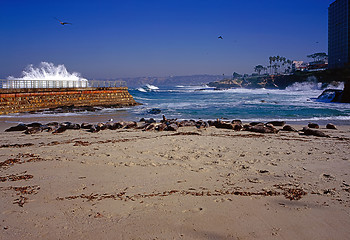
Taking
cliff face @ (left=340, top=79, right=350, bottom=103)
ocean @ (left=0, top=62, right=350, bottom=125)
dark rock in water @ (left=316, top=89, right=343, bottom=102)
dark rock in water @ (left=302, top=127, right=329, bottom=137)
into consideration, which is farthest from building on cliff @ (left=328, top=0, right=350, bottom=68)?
dark rock in water @ (left=302, top=127, right=329, bottom=137)

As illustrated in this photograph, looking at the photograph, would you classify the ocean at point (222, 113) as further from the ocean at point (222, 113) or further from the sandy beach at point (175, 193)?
the sandy beach at point (175, 193)

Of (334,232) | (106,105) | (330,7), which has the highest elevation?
(330,7)

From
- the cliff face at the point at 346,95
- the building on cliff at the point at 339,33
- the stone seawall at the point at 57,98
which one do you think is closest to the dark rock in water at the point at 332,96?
the cliff face at the point at 346,95

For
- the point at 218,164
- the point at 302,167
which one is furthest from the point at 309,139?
the point at 218,164

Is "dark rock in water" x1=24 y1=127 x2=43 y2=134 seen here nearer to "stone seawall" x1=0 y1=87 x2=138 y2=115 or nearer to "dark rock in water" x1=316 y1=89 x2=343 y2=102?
"stone seawall" x1=0 y1=87 x2=138 y2=115

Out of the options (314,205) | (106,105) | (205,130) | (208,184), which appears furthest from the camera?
(106,105)

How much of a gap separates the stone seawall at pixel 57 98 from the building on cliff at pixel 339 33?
70.5 meters

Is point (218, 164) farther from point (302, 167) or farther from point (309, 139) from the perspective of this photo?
point (309, 139)

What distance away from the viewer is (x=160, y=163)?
655 cm

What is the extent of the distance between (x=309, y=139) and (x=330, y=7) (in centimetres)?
9859

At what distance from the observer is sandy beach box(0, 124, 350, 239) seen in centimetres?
357

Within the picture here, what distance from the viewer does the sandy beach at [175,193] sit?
140 inches

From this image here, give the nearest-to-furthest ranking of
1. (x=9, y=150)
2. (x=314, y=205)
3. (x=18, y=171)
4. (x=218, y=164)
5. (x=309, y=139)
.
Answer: (x=314, y=205) → (x=18, y=171) → (x=218, y=164) → (x=9, y=150) → (x=309, y=139)

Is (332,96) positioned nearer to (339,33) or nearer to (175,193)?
(175,193)
